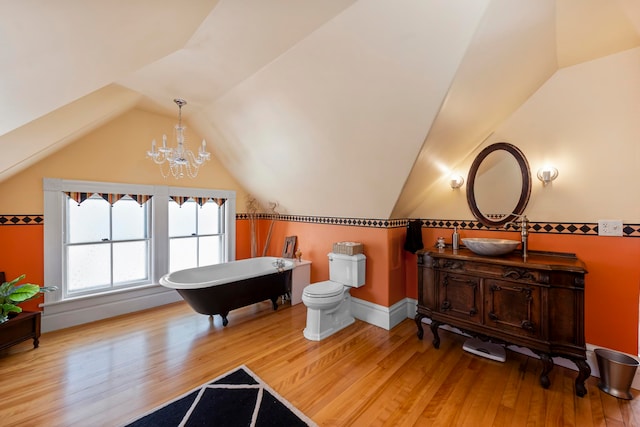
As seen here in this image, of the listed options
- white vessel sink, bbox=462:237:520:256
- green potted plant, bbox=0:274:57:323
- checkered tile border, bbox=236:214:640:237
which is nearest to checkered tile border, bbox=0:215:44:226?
green potted plant, bbox=0:274:57:323

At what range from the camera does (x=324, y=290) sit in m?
2.83

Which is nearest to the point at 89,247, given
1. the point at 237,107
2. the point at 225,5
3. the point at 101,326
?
the point at 101,326

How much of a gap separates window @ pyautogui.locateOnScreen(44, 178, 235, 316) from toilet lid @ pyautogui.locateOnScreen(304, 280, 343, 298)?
2180 mm

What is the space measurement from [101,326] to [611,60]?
Result: 549 centimetres

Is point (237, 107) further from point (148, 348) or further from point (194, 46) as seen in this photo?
point (148, 348)

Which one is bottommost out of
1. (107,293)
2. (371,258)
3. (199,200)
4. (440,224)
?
(107,293)

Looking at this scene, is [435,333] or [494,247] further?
[435,333]

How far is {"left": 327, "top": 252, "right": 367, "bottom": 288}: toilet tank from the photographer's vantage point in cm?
304

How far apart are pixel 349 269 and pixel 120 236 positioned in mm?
2983

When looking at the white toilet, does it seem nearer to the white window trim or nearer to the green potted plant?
the white window trim

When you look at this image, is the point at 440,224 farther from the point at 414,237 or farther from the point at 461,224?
the point at 414,237

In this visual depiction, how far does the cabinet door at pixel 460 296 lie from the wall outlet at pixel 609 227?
1.03 meters

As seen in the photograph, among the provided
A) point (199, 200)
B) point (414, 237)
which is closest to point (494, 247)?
point (414, 237)

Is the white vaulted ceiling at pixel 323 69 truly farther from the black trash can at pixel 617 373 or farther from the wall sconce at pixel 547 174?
the black trash can at pixel 617 373
